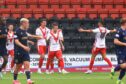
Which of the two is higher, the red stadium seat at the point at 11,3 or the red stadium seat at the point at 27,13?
the red stadium seat at the point at 11,3

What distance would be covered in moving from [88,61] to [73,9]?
5033mm

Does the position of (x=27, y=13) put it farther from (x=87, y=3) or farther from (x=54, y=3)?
(x=87, y=3)

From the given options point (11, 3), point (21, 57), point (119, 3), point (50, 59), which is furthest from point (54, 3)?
point (21, 57)

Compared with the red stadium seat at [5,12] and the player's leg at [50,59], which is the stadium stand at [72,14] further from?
the player's leg at [50,59]

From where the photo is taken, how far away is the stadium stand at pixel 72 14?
85.1 ft

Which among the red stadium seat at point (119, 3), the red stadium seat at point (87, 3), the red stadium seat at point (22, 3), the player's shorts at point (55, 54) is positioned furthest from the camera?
the red stadium seat at point (119, 3)

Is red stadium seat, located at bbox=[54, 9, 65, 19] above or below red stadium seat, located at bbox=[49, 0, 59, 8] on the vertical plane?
below

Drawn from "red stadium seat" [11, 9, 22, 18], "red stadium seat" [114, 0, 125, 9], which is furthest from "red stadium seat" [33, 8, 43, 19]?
"red stadium seat" [114, 0, 125, 9]

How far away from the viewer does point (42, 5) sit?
95.9 feet

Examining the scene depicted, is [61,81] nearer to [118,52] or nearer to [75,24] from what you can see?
[118,52]

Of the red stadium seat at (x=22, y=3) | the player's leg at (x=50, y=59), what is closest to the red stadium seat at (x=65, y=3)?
the red stadium seat at (x=22, y=3)

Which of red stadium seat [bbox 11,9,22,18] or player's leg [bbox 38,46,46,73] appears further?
red stadium seat [bbox 11,9,22,18]

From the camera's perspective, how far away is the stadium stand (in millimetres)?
25938

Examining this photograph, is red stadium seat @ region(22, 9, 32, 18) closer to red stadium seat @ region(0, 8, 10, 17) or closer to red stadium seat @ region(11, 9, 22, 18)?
red stadium seat @ region(11, 9, 22, 18)
